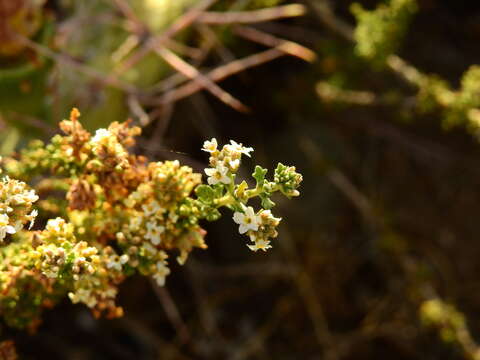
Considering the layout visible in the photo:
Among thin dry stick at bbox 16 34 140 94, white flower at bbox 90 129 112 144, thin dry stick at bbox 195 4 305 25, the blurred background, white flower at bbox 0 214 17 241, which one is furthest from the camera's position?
the blurred background

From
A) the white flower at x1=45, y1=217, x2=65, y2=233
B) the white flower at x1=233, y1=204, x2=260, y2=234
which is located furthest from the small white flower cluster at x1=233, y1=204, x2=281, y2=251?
the white flower at x1=45, y1=217, x2=65, y2=233

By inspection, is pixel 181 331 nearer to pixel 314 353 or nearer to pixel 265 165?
pixel 314 353

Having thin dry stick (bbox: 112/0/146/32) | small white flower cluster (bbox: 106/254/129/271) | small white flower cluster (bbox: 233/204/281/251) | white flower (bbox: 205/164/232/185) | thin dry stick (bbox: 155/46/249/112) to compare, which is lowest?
small white flower cluster (bbox: 106/254/129/271)

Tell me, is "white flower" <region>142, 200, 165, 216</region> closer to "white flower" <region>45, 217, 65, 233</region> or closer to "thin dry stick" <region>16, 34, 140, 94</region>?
"white flower" <region>45, 217, 65, 233</region>

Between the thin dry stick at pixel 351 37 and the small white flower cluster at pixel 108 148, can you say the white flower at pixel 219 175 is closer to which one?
the small white flower cluster at pixel 108 148

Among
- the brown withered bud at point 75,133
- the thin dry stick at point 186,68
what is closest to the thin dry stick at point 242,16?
the thin dry stick at point 186,68

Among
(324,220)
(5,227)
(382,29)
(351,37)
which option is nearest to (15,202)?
(5,227)

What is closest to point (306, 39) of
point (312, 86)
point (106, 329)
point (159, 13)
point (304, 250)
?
point (312, 86)

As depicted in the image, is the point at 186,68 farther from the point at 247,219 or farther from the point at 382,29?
the point at 247,219
